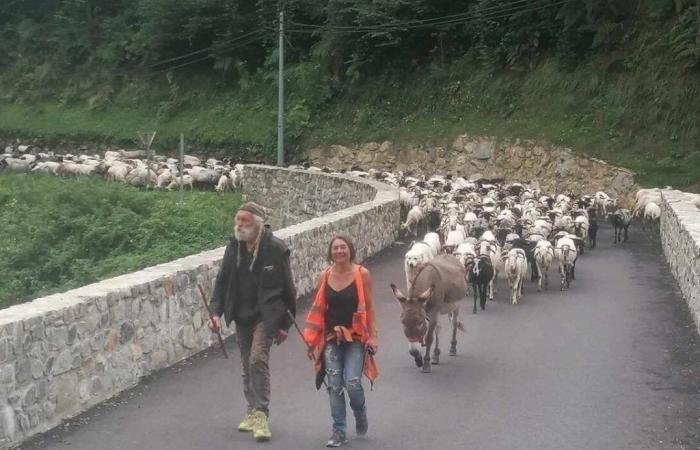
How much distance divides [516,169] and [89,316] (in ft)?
100

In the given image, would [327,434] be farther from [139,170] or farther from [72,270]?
[139,170]

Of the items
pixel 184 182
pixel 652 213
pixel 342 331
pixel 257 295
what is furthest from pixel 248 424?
pixel 184 182

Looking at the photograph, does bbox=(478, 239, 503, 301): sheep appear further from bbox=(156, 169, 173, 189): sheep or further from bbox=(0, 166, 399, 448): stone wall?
bbox=(156, 169, 173, 189): sheep

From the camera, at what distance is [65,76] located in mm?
64312

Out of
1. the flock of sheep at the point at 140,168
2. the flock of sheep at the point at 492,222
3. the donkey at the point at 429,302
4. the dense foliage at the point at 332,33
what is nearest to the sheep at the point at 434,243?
→ the flock of sheep at the point at 492,222

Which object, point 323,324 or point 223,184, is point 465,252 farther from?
point 223,184

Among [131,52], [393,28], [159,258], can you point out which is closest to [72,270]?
[159,258]

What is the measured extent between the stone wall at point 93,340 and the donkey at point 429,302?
2408 millimetres

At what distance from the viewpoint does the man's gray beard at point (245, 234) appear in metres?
8.23

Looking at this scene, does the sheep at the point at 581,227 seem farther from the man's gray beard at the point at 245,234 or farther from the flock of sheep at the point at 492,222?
the man's gray beard at the point at 245,234

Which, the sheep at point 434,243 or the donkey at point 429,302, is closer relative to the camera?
the donkey at point 429,302

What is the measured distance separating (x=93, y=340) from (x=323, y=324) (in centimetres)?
229

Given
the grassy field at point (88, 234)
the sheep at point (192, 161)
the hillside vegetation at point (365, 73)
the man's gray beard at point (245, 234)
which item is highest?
the hillside vegetation at point (365, 73)

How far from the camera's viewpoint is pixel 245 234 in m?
8.23
